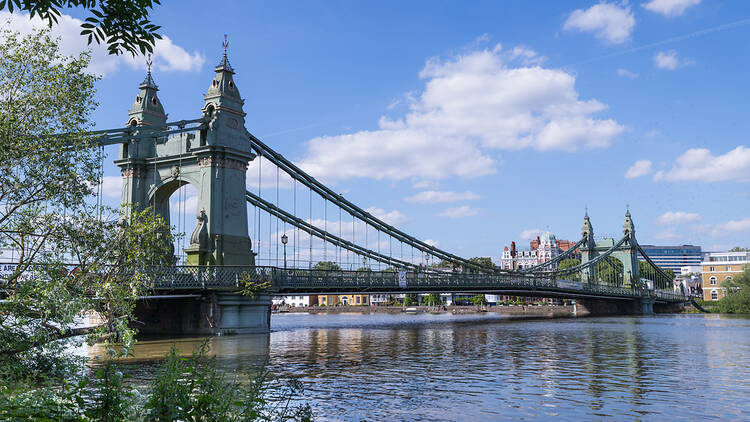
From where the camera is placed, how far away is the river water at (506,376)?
46.5ft

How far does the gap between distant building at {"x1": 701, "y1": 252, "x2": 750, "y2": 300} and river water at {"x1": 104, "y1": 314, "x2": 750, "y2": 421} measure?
79201mm

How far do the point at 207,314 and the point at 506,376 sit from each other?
20.5m

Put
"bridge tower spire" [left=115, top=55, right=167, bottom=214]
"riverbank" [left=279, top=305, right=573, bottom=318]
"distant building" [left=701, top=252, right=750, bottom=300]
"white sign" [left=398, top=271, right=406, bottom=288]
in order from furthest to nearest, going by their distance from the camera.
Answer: "distant building" [left=701, top=252, right=750, bottom=300]
"riverbank" [left=279, top=305, right=573, bottom=318]
"white sign" [left=398, top=271, right=406, bottom=288]
"bridge tower spire" [left=115, top=55, right=167, bottom=214]

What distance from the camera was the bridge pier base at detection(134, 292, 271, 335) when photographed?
35.1 m

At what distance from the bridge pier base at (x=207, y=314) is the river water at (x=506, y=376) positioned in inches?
77.7

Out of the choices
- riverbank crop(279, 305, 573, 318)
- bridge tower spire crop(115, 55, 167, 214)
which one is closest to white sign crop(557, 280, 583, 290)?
riverbank crop(279, 305, 573, 318)

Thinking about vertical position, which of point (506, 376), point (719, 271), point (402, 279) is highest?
point (719, 271)

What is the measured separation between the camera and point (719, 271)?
105 m

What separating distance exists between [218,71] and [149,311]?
15.1 metres

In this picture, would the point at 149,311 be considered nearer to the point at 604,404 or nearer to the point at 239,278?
the point at 239,278

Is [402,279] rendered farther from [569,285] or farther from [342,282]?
[569,285]

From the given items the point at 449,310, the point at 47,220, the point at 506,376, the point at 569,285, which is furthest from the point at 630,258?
the point at 47,220

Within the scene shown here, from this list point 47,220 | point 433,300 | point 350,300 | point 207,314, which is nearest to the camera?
point 47,220

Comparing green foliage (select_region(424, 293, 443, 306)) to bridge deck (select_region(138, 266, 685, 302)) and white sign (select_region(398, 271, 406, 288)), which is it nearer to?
bridge deck (select_region(138, 266, 685, 302))
